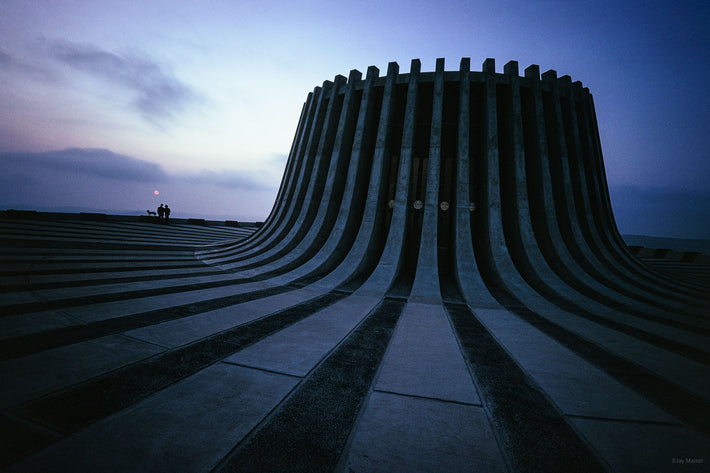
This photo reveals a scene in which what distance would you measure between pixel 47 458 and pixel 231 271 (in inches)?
249

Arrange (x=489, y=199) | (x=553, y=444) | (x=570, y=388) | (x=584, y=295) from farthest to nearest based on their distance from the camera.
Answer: (x=489, y=199) < (x=584, y=295) < (x=570, y=388) < (x=553, y=444)

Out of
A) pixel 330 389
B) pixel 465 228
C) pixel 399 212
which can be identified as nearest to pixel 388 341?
pixel 330 389

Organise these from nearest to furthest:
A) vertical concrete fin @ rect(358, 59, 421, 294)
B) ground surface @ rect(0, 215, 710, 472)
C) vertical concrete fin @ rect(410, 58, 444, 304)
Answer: ground surface @ rect(0, 215, 710, 472), vertical concrete fin @ rect(410, 58, 444, 304), vertical concrete fin @ rect(358, 59, 421, 294)

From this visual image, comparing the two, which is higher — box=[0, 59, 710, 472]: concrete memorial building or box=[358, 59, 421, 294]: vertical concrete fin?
box=[358, 59, 421, 294]: vertical concrete fin

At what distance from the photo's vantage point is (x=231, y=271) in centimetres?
740

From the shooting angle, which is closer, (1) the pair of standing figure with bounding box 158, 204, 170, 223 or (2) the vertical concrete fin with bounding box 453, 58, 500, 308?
(2) the vertical concrete fin with bounding box 453, 58, 500, 308

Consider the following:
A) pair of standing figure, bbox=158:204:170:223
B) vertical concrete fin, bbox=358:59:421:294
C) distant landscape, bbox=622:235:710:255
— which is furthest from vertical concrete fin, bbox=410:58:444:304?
distant landscape, bbox=622:235:710:255

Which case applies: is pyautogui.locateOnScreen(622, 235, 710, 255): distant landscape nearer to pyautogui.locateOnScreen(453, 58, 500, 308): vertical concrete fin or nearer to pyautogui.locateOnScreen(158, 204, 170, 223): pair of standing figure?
pyautogui.locateOnScreen(453, 58, 500, 308): vertical concrete fin

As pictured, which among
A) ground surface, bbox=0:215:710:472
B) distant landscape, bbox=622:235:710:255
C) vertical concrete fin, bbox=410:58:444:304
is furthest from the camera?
distant landscape, bbox=622:235:710:255

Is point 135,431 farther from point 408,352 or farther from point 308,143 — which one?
point 308,143

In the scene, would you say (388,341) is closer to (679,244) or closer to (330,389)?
(330,389)

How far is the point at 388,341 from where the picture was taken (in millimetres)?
3340

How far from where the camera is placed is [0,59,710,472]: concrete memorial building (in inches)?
64.4

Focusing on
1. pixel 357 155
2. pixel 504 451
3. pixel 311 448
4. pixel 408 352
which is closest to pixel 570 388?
pixel 504 451
